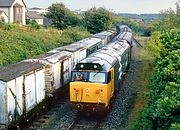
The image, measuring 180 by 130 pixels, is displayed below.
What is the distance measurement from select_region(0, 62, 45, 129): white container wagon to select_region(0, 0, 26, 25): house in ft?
130

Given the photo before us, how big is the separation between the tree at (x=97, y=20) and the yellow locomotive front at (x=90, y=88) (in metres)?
41.6

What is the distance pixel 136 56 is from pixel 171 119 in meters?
30.5

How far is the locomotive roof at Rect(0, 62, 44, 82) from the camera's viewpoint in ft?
44.1

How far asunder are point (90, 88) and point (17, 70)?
140 inches

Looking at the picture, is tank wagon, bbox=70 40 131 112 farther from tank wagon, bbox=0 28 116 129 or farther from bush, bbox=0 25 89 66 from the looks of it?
bush, bbox=0 25 89 66

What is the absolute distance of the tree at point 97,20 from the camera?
189 feet

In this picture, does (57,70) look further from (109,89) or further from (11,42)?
(11,42)

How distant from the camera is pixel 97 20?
5788 centimetres

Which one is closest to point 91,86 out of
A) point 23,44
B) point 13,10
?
point 23,44

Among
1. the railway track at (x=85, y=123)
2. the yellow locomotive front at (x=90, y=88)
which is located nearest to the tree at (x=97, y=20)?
the railway track at (x=85, y=123)

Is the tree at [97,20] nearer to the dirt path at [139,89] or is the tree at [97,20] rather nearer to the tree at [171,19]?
the tree at [171,19]

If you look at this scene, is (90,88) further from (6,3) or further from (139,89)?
(6,3)

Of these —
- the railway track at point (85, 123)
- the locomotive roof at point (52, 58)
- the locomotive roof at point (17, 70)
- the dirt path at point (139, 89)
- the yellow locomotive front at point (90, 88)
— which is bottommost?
the railway track at point (85, 123)

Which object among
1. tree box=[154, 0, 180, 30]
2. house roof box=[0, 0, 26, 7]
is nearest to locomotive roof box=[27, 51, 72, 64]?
tree box=[154, 0, 180, 30]
